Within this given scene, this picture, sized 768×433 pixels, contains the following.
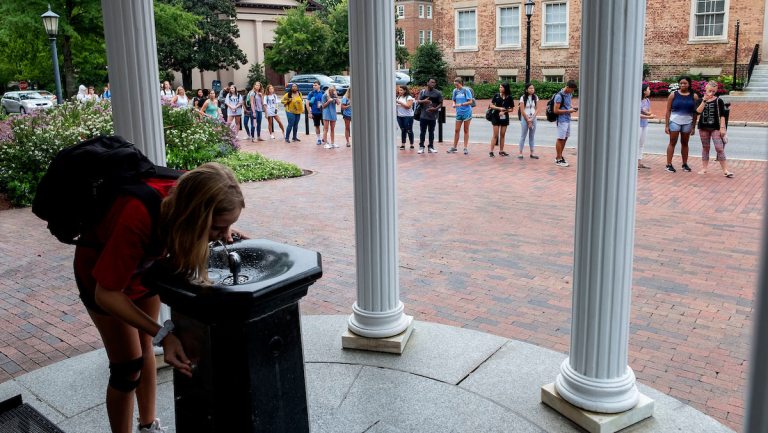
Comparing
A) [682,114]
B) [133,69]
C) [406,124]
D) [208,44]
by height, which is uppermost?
[208,44]

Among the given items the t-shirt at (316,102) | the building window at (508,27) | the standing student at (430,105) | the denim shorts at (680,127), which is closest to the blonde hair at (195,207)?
the denim shorts at (680,127)

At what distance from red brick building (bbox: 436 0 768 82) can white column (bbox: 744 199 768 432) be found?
27.7 meters

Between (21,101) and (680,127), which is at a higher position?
(21,101)

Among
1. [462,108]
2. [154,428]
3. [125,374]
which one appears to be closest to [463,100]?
[462,108]

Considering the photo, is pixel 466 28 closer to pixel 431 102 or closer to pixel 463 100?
pixel 463 100

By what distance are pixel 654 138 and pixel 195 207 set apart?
17652 mm

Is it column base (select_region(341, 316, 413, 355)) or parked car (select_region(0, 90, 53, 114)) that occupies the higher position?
parked car (select_region(0, 90, 53, 114))

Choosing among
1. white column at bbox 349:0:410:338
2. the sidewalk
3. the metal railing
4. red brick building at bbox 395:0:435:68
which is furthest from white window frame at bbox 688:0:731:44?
white column at bbox 349:0:410:338

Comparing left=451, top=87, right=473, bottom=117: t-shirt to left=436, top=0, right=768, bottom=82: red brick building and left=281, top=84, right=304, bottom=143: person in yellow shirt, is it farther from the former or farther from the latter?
left=436, top=0, right=768, bottom=82: red brick building

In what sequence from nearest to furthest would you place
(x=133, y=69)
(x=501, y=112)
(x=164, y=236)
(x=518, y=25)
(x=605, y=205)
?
Result: (x=164, y=236)
(x=605, y=205)
(x=133, y=69)
(x=501, y=112)
(x=518, y=25)

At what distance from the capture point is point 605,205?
3328 mm

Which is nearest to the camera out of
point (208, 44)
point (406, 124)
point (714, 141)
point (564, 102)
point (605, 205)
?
point (605, 205)

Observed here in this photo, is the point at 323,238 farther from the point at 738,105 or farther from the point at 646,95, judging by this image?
the point at 738,105

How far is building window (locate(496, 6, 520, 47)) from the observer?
33625mm
